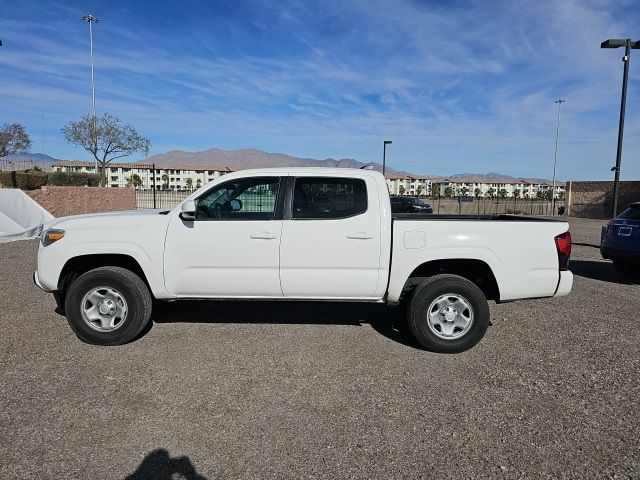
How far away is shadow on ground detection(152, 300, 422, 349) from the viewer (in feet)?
18.7

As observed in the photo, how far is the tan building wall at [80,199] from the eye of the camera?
55.4 feet

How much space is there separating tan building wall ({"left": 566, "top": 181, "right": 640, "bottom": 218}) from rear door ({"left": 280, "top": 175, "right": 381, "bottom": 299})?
36022 millimetres

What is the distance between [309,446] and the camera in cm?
304

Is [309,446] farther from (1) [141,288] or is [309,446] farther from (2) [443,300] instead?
(1) [141,288]

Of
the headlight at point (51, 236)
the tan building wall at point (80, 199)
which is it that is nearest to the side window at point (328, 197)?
the headlight at point (51, 236)

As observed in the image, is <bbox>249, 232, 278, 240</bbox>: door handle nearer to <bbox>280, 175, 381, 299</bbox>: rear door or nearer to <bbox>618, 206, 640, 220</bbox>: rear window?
<bbox>280, 175, 381, 299</bbox>: rear door

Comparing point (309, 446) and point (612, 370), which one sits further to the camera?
point (612, 370)

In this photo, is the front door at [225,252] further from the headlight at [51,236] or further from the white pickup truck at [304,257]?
the headlight at [51,236]

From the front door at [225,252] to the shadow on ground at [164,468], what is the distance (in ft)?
6.67

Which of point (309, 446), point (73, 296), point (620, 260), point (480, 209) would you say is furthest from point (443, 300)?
point (480, 209)

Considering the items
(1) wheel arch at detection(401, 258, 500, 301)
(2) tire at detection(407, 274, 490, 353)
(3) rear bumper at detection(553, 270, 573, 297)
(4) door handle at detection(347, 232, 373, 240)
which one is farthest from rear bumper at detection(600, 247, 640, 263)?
(4) door handle at detection(347, 232, 373, 240)

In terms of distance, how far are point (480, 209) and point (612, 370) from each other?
38.4 m

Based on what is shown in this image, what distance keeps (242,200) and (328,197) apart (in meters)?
0.91

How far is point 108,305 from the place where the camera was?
4.79 m
